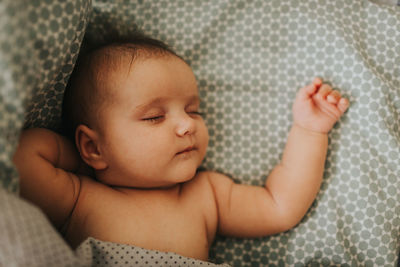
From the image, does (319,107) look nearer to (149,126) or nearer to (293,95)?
(293,95)

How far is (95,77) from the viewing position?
117 centimetres

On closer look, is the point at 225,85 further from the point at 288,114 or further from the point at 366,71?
the point at 366,71

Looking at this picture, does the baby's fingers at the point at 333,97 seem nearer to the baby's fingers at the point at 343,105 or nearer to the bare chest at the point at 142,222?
the baby's fingers at the point at 343,105

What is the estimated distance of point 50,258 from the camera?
79 centimetres

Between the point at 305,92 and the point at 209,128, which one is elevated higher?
the point at 305,92

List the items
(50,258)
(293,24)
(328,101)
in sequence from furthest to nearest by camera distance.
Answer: (293,24)
(328,101)
(50,258)

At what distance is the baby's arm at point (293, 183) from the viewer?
4.21 ft

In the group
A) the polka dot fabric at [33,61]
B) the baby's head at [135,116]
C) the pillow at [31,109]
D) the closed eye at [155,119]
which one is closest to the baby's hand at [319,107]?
the baby's head at [135,116]

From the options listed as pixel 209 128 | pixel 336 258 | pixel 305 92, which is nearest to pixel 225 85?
pixel 209 128

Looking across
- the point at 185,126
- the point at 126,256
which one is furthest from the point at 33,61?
the point at 126,256

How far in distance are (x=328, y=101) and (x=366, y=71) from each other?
7.0 inches

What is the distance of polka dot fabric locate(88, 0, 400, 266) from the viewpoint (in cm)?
130

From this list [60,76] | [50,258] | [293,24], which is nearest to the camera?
[50,258]

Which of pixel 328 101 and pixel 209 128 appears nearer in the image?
pixel 328 101
